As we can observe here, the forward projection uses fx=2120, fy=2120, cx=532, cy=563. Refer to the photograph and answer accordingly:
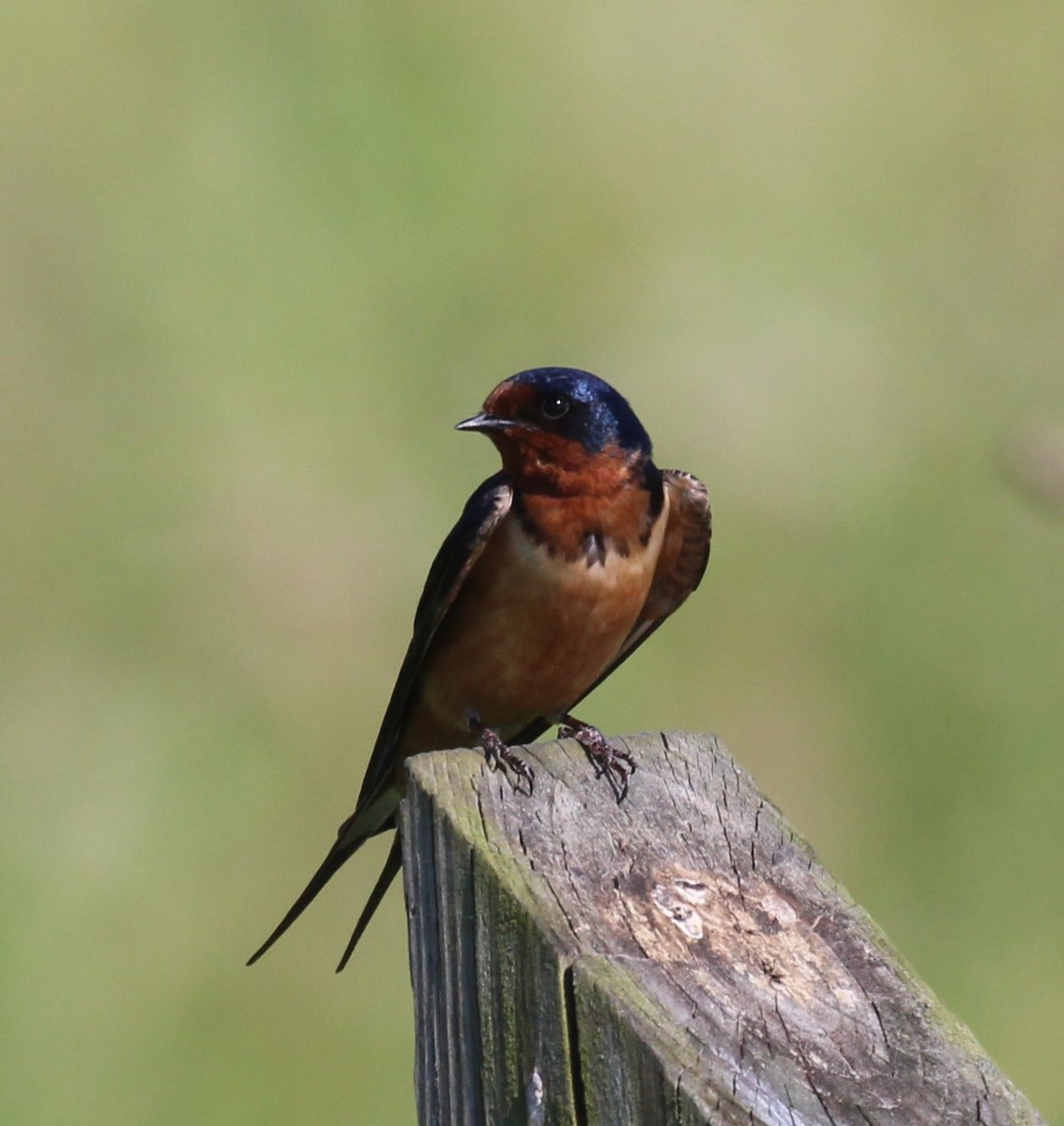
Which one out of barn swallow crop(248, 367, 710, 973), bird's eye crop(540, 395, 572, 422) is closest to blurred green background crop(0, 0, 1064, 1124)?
barn swallow crop(248, 367, 710, 973)

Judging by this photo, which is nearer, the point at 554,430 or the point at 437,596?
the point at 437,596

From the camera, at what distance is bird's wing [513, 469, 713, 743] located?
13.4 feet

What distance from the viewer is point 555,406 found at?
4004mm

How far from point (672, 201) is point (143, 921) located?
2774mm

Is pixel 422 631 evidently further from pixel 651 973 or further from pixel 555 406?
pixel 651 973

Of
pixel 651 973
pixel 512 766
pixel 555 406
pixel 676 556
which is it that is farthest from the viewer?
pixel 676 556

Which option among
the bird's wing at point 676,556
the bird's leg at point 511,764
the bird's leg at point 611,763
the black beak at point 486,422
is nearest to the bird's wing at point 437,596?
the black beak at point 486,422

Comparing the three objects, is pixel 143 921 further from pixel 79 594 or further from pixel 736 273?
pixel 736 273

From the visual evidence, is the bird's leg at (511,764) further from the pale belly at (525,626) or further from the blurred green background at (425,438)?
the blurred green background at (425,438)

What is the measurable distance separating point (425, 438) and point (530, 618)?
6.21ft

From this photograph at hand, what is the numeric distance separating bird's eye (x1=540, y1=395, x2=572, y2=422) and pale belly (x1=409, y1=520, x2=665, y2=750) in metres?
0.23

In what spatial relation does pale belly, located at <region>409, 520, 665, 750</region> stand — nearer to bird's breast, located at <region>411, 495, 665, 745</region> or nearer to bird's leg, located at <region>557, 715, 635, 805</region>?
bird's breast, located at <region>411, 495, 665, 745</region>

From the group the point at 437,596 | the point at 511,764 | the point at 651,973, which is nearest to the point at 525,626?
the point at 437,596

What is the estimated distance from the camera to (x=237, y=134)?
624cm
